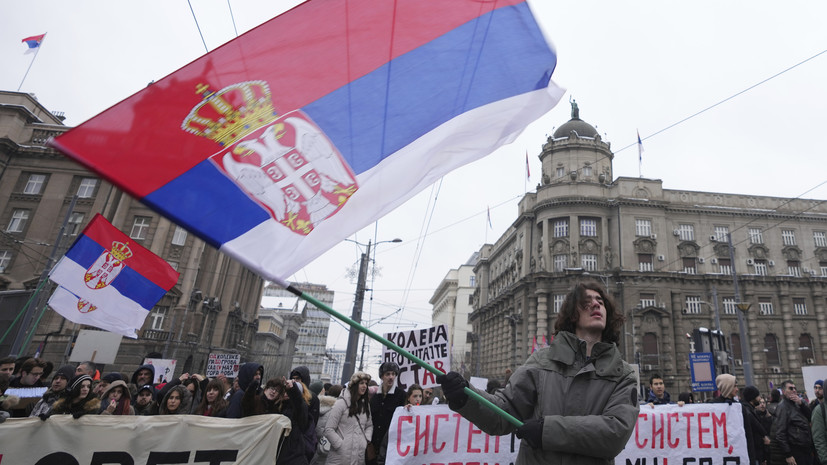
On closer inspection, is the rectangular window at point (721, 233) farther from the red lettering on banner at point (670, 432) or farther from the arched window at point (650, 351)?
the red lettering on banner at point (670, 432)

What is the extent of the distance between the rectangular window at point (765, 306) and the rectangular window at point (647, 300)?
1041 centimetres

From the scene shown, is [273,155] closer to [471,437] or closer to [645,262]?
[471,437]

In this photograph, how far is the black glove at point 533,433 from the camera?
220 cm

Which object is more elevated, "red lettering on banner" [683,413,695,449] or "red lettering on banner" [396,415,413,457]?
"red lettering on banner" [683,413,695,449]

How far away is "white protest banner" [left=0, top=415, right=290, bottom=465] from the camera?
4.20 meters

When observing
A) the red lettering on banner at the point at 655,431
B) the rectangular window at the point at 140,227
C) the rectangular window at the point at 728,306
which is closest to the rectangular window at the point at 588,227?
the rectangular window at the point at 728,306

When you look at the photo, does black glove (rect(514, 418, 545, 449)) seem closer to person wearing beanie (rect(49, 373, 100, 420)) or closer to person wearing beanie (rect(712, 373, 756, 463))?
person wearing beanie (rect(49, 373, 100, 420))

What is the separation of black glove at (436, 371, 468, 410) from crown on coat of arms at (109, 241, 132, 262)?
7.90 m

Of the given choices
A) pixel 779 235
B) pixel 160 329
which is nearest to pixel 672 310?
pixel 779 235

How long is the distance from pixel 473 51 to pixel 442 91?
1.47 feet

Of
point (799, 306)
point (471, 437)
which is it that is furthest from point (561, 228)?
point (471, 437)

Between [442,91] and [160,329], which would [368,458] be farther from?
[160,329]

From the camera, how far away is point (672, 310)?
141ft

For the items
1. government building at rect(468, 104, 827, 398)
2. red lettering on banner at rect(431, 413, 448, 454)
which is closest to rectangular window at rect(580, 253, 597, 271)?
government building at rect(468, 104, 827, 398)
